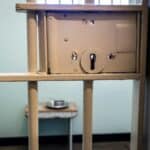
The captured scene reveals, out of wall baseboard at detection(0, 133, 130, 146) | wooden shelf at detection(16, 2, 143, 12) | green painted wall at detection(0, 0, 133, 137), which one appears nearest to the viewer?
wooden shelf at detection(16, 2, 143, 12)

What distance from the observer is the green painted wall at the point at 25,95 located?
11.5 ft

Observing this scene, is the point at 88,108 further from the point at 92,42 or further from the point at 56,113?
the point at 56,113

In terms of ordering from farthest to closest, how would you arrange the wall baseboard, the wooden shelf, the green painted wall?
the wall baseboard, the green painted wall, the wooden shelf

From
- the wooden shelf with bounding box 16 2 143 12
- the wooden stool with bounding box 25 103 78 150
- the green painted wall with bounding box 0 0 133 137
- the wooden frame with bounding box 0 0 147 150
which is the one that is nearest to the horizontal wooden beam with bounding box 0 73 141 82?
the wooden frame with bounding box 0 0 147 150

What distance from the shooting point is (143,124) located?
1.13m

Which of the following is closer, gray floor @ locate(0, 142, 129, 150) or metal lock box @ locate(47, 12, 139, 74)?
metal lock box @ locate(47, 12, 139, 74)

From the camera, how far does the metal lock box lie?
104 centimetres

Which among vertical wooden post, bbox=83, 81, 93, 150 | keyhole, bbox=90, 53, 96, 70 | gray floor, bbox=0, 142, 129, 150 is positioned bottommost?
gray floor, bbox=0, 142, 129, 150

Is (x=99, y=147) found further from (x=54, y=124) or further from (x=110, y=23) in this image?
(x=110, y=23)

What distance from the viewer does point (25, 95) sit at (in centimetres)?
362

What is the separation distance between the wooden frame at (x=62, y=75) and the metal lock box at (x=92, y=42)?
2 centimetres

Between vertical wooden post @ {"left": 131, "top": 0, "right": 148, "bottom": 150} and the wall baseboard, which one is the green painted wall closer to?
the wall baseboard

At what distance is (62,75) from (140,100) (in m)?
0.32

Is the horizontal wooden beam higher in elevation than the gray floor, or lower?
higher
